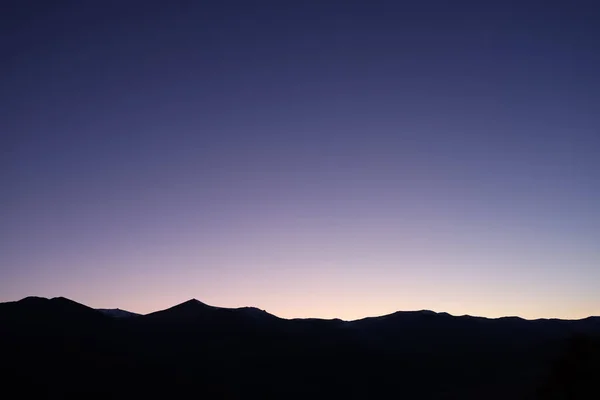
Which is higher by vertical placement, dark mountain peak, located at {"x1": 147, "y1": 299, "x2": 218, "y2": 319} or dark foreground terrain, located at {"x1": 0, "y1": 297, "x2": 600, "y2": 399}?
dark mountain peak, located at {"x1": 147, "y1": 299, "x2": 218, "y2": 319}

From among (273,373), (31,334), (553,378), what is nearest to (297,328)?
(273,373)

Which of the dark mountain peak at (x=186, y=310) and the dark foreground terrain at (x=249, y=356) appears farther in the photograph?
the dark mountain peak at (x=186, y=310)

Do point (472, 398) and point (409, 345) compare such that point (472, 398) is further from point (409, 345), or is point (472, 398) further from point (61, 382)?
point (61, 382)

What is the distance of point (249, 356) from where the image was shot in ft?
248

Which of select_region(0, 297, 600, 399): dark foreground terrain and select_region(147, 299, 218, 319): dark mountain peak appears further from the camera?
select_region(147, 299, 218, 319): dark mountain peak

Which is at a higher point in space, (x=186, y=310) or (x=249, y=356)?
(x=186, y=310)

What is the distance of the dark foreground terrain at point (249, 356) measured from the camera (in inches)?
2527

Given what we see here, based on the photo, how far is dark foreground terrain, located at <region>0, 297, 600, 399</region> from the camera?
211 ft

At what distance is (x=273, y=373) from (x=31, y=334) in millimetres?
34890

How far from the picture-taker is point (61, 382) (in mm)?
62500

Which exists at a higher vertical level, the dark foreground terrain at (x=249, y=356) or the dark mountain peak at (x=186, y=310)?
the dark mountain peak at (x=186, y=310)

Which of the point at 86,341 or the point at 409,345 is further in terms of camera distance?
the point at 409,345

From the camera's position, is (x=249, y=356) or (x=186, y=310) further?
(x=186, y=310)

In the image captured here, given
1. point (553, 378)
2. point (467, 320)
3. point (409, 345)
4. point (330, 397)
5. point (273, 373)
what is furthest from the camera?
point (467, 320)
